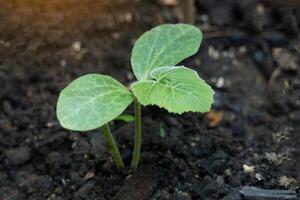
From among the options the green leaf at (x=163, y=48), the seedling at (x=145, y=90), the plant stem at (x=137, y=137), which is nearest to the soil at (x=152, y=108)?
the plant stem at (x=137, y=137)

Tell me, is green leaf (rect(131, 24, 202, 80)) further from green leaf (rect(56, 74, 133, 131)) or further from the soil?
the soil

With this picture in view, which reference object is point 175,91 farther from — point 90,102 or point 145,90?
point 90,102

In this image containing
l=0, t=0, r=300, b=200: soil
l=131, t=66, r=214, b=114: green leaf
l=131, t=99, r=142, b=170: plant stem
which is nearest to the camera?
l=131, t=66, r=214, b=114: green leaf

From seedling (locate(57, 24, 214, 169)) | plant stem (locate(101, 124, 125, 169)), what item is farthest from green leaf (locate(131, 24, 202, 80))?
plant stem (locate(101, 124, 125, 169))

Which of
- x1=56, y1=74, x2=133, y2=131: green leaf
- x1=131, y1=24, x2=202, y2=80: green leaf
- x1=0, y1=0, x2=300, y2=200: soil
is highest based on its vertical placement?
x1=131, y1=24, x2=202, y2=80: green leaf

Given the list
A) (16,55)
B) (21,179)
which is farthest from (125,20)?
(21,179)

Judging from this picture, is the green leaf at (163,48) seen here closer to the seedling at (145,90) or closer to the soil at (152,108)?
the seedling at (145,90)

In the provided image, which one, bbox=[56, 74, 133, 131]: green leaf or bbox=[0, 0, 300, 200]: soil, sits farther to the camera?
bbox=[0, 0, 300, 200]: soil

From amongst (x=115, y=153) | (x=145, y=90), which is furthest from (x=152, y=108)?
(x=145, y=90)
